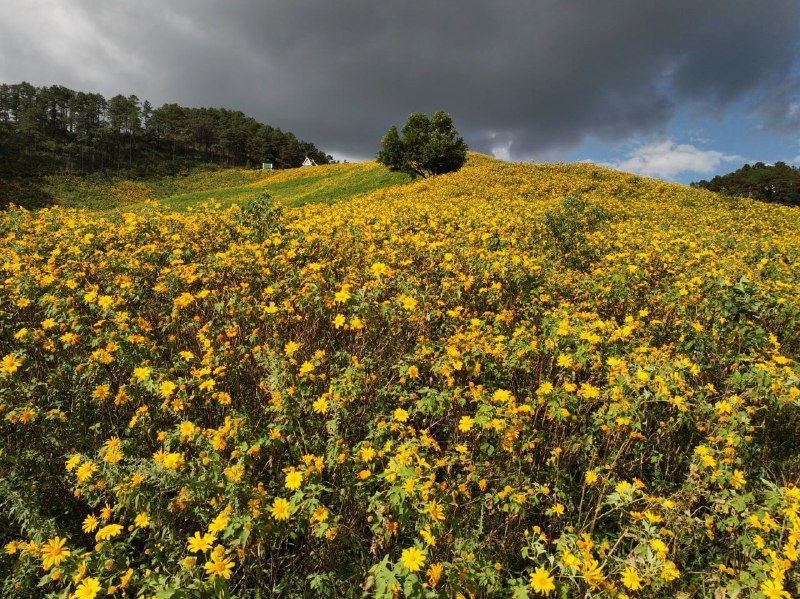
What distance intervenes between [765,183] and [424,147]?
191ft

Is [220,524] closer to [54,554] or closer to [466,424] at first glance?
[54,554]

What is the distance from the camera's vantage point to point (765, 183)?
59.6 meters

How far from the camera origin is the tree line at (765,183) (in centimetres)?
5619

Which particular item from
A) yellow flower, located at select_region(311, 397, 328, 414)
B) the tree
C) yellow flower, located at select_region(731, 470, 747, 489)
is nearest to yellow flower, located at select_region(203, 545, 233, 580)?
yellow flower, located at select_region(311, 397, 328, 414)

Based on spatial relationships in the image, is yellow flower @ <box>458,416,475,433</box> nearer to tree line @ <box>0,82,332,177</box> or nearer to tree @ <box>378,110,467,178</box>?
tree @ <box>378,110,467,178</box>

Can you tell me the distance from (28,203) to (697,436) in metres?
50.7

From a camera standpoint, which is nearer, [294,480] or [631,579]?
[631,579]

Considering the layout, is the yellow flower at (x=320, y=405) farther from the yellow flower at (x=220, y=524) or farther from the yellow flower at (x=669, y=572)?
the yellow flower at (x=669, y=572)

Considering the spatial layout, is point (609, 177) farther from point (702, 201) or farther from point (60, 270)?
point (60, 270)

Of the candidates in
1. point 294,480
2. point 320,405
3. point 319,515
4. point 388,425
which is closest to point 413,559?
point 319,515

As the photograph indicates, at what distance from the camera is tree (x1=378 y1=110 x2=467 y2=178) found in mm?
30250

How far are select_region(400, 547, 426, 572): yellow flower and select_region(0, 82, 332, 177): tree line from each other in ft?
213

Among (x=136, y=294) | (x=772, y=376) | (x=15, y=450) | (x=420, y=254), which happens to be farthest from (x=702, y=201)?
(x=15, y=450)

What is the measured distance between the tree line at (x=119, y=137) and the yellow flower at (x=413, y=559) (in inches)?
2551
